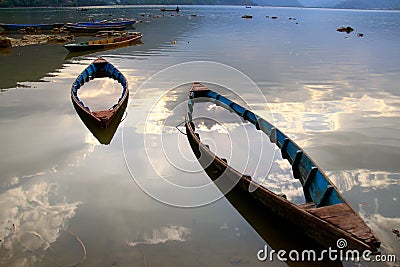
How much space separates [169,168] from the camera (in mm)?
8883

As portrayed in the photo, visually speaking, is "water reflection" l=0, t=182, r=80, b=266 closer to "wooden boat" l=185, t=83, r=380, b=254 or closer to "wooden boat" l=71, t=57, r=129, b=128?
"wooden boat" l=71, t=57, r=129, b=128

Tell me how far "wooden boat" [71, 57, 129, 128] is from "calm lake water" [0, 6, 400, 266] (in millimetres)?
525

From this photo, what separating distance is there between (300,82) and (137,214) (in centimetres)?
1295

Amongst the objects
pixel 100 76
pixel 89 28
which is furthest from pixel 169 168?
pixel 89 28

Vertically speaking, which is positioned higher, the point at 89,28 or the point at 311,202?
the point at 89,28

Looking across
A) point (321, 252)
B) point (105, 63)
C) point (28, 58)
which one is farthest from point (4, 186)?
point (28, 58)

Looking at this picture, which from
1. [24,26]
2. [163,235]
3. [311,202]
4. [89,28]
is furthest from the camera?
[24,26]

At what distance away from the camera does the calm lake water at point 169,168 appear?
623cm

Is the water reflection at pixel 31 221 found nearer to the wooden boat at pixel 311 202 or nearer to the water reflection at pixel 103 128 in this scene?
the water reflection at pixel 103 128

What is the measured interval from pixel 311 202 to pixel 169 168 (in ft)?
12.4

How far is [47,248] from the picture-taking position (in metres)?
6.11

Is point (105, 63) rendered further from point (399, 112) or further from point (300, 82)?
point (399, 112)

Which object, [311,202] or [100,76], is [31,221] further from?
[100,76]

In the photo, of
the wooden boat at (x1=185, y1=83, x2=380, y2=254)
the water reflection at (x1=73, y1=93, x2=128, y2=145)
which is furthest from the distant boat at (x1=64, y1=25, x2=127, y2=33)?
the wooden boat at (x1=185, y1=83, x2=380, y2=254)
